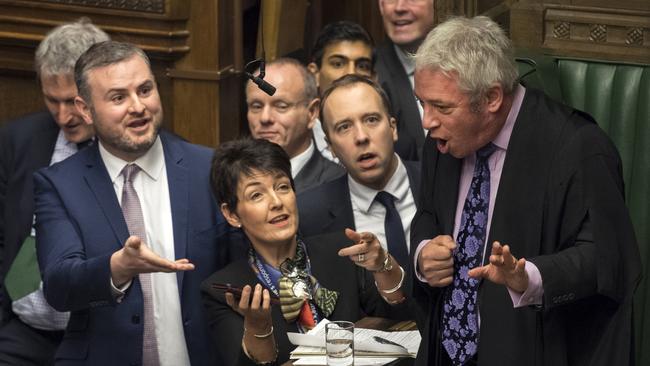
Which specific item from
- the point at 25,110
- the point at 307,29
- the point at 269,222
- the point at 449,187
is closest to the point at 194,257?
the point at 269,222

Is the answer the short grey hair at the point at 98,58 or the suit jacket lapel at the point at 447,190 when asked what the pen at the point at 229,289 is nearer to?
the suit jacket lapel at the point at 447,190

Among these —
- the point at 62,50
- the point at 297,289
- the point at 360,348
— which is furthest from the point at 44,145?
the point at 360,348

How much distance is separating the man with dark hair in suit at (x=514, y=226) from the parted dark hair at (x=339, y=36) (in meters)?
1.64

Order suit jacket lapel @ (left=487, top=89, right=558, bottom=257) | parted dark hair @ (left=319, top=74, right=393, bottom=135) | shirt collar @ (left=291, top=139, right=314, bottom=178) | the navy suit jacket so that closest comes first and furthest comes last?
suit jacket lapel @ (left=487, top=89, right=558, bottom=257), the navy suit jacket, parted dark hair @ (left=319, top=74, right=393, bottom=135), shirt collar @ (left=291, top=139, right=314, bottom=178)

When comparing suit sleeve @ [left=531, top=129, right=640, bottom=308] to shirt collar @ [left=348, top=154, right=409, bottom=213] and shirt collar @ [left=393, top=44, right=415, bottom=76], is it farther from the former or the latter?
shirt collar @ [left=393, top=44, right=415, bottom=76]

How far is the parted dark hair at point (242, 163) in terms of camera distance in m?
3.57

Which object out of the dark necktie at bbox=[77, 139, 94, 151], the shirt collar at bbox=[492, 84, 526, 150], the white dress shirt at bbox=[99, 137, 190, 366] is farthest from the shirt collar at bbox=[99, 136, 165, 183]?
the shirt collar at bbox=[492, 84, 526, 150]

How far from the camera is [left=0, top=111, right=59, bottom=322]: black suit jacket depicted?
4.09 meters

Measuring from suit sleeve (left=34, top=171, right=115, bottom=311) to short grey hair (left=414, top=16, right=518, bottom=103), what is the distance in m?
1.14

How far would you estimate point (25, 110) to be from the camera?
16.3ft

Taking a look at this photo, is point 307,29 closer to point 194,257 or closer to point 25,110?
point 25,110

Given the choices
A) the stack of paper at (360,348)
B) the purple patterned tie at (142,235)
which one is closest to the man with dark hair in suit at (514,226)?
the stack of paper at (360,348)

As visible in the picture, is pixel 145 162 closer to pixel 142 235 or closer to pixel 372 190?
pixel 142 235

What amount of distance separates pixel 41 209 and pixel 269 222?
2.38 ft
